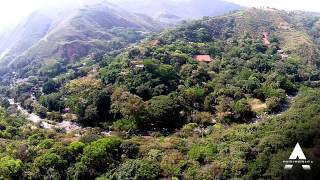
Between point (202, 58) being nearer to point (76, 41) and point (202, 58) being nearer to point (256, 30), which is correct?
point (256, 30)

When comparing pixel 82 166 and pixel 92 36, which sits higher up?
pixel 82 166

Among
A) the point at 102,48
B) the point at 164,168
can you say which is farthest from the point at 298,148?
the point at 102,48

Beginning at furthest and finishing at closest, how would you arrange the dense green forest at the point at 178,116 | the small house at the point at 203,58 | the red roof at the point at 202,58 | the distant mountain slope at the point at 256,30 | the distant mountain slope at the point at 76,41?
the distant mountain slope at the point at 76,41 → the distant mountain slope at the point at 256,30 → the red roof at the point at 202,58 → the small house at the point at 203,58 → the dense green forest at the point at 178,116

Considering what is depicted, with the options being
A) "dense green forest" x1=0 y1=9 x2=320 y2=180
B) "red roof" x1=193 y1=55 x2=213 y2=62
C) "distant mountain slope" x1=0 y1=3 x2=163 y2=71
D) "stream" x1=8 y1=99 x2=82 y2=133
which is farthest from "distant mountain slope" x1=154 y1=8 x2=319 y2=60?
"stream" x1=8 y1=99 x2=82 y2=133

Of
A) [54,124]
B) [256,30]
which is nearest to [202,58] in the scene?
[256,30]

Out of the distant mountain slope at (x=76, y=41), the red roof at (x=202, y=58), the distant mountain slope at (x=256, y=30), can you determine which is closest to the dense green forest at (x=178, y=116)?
the red roof at (x=202, y=58)

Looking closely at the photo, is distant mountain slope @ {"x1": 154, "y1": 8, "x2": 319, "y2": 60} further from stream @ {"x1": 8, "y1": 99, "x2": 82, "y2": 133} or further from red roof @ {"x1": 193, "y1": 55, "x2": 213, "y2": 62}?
stream @ {"x1": 8, "y1": 99, "x2": 82, "y2": 133}

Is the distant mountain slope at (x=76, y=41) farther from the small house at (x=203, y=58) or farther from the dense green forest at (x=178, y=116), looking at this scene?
the small house at (x=203, y=58)

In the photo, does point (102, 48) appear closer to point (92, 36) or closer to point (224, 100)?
point (92, 36)
